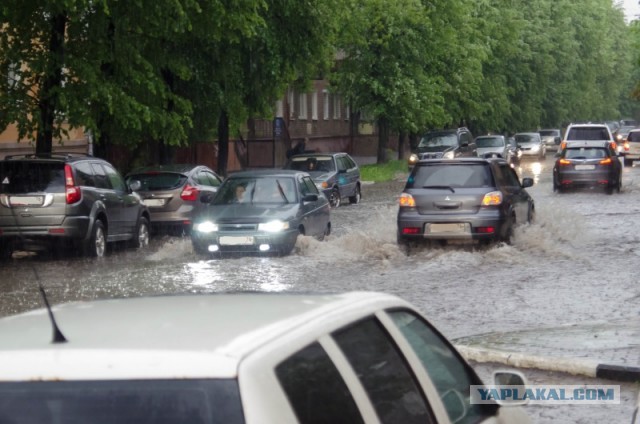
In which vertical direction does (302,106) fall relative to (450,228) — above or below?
above

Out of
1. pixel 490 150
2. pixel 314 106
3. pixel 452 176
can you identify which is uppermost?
pixel 452 176

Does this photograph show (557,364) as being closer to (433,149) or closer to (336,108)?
(433,149)

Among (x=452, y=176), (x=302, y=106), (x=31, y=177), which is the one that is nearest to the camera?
(x=452, y=176)

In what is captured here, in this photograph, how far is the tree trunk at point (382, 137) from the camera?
52806mm

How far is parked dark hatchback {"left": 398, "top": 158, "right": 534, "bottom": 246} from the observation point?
19.1 meters

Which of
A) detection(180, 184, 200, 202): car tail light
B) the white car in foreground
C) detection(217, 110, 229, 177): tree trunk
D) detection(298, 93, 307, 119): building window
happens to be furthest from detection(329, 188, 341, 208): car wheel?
detection(298, 93, 307, 119): building window

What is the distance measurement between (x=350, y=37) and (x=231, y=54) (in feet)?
38.2

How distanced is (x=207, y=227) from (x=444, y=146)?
30830 mm

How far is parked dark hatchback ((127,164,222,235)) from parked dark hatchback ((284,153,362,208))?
8.18 metres

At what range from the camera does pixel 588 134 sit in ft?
141

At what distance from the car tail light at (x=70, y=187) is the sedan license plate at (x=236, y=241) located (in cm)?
255

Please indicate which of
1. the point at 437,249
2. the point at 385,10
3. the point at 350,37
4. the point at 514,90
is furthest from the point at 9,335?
the point at 514,90

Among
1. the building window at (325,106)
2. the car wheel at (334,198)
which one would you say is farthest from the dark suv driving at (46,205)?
the building window at (325,106)
